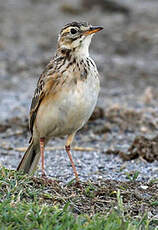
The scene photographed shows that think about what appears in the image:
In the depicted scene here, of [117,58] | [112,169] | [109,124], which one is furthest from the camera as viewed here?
[117,58]

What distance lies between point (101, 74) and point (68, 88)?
751 centimetres

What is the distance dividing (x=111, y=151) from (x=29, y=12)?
1136 cm

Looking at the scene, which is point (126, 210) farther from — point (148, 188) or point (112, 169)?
point (112, 169)

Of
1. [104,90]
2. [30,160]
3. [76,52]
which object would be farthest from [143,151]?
[104,90]

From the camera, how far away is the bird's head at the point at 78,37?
7.17 metres

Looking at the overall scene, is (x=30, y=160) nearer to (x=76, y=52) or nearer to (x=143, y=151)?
(x=76, y=52)

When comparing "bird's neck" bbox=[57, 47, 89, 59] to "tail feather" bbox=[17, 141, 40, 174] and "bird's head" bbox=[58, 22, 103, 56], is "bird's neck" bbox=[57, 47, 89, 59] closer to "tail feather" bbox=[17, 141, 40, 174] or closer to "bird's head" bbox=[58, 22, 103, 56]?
"bird's head" bbox=[58, 22, 103, 56]

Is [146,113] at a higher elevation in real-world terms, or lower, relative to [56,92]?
lower

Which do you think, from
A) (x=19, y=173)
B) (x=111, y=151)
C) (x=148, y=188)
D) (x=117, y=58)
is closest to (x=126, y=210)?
(x=148, y=188)

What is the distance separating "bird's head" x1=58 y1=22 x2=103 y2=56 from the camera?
7168mm

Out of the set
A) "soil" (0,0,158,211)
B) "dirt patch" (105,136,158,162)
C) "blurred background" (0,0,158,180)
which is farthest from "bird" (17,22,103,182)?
"dirt patch" (105,136,158,162)

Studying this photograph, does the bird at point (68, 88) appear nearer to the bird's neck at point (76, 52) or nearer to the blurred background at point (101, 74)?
the bird's neck at point (76, 52)

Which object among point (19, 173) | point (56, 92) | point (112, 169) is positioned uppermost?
point (56, 92)

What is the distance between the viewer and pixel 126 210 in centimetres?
609
